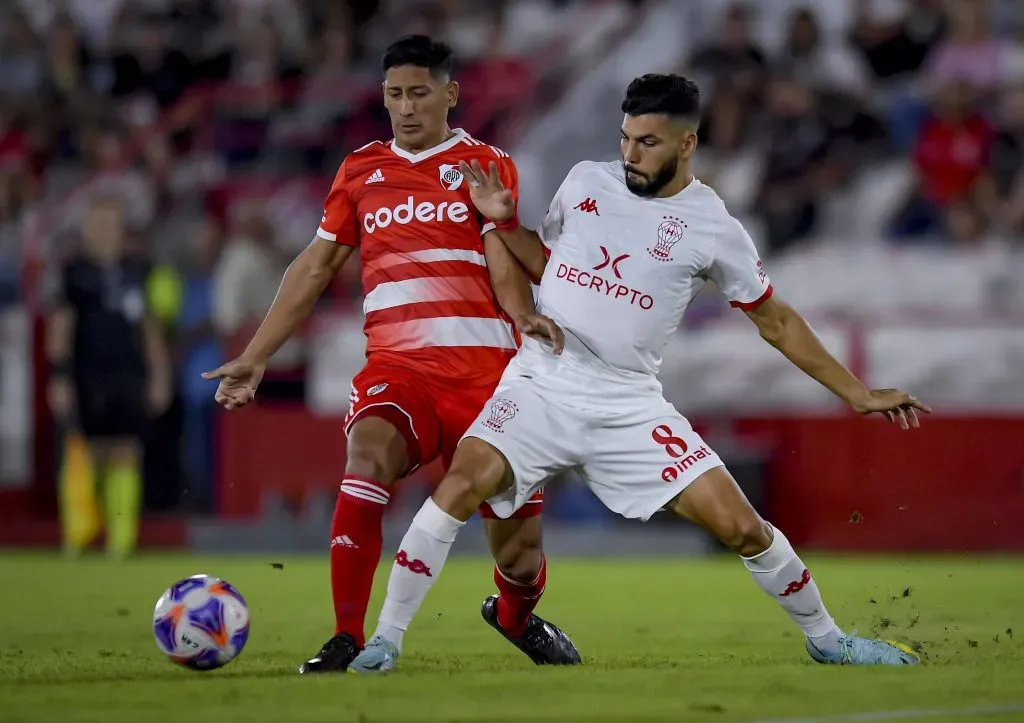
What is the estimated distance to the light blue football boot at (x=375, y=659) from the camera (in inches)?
244

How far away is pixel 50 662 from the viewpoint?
707 cm

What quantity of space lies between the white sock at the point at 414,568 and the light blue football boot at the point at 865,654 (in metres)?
1.53

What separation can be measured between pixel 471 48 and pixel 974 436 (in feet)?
24.7

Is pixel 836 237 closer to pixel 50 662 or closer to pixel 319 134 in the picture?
pixel 319 134

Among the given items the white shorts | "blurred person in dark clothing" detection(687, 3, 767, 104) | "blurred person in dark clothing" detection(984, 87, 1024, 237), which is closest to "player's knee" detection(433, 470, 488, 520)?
the white shorts

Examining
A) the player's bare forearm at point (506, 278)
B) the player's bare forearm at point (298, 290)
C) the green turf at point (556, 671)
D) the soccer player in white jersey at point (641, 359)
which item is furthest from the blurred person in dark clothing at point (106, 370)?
the soccer player in white jersey at point (641, 359)

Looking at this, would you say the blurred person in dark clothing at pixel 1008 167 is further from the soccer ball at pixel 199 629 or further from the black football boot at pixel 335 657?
the soccer ball at pixel 199 629

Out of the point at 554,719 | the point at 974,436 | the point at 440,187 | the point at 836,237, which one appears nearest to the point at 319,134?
the point at 836,237

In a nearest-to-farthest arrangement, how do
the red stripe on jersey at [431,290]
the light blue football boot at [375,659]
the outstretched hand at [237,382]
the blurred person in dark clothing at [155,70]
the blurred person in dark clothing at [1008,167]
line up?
the light blue football boot at [375,659]
the outstretched hand at [237,382]
the red stripe on jersey at [431,290]
the blurred person in dark clothing at [1008,167]
the blurred person in dark clothing at [155,70]

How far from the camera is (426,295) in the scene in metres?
7.00

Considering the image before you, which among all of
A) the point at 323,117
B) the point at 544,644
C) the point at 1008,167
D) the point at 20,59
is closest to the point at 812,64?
the point at 1008,167

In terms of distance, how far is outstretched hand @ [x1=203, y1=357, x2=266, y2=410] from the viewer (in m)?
6.88

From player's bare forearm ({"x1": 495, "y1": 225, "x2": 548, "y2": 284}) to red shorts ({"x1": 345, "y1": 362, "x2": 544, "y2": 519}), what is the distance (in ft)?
1.58

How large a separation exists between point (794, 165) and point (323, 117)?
17.6ft
